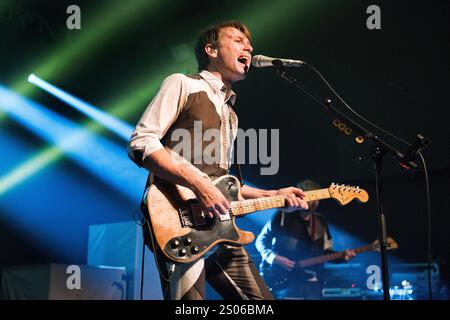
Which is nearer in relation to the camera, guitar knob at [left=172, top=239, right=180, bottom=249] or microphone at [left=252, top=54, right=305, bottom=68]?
guitar knob at [left=172, top=239, right=180, bottom=249]

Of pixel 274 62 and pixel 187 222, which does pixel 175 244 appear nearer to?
pixel 187 222

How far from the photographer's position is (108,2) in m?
6.40

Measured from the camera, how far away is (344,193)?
307cm

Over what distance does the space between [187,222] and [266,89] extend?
575 centimetres

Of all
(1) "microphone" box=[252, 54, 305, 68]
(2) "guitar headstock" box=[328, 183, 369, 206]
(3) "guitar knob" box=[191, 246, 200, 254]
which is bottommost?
(3) "guitar knob" box=[191, 246, 200, 254]

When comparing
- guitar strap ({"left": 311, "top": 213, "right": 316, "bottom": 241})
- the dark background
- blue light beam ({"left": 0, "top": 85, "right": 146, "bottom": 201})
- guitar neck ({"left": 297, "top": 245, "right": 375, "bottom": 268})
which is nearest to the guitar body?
guitar neck ({"left": 297, "top": 245, "right": 375, "bottom": 268})

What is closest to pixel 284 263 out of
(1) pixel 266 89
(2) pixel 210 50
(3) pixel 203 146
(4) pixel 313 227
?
(4) pixel 313 227

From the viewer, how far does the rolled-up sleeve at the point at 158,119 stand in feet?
7.29

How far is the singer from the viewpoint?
2.16 meters

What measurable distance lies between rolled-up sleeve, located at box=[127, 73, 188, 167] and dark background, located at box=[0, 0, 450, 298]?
175 inches

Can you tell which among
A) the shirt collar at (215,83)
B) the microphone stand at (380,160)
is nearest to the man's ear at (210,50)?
the shirt collar at (215,83)

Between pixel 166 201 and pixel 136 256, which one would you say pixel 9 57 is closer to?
pixel 136 256

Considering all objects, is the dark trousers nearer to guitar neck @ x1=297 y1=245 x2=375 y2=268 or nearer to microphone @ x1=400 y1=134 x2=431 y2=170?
microphone @ x1=400 y1=134 x2=431 y2=170
